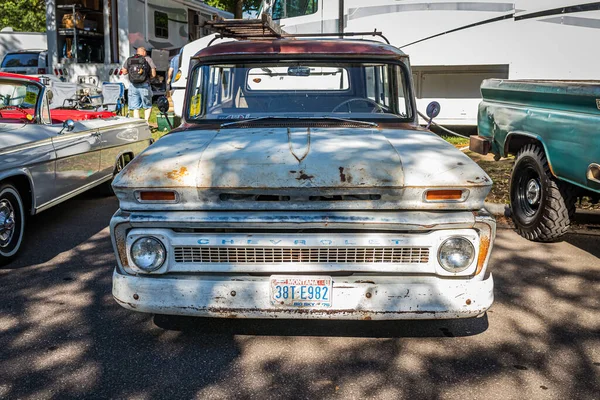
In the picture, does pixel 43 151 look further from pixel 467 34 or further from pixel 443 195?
pixel 467 34

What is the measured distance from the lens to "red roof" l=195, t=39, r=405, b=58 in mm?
4473

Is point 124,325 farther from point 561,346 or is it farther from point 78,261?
point 561,346

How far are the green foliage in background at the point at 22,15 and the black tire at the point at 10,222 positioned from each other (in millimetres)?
33616

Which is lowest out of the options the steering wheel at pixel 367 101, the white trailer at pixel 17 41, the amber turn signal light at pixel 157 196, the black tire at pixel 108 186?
the black tire at pixel 108 186

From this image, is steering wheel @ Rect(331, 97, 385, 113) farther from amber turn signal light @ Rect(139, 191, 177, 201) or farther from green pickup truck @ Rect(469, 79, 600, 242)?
amber turn signal light @ Rect(139, 191, 177, 201)

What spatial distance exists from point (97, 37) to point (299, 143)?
15.2m

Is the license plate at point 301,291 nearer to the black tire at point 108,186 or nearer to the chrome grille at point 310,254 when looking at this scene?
the chrome grille at point 310,254

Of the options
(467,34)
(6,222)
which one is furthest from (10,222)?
(467,34)

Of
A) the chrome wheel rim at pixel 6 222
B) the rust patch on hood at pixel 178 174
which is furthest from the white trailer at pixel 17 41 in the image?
the rust patch on hood at pixel 178 174

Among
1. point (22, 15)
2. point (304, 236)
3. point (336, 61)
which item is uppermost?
point (22, 15)

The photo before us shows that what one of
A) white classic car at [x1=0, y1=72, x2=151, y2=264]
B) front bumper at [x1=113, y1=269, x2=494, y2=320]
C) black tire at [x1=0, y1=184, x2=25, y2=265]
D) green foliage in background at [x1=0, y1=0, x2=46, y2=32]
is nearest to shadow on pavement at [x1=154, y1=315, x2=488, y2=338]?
front bumper at [x1=113, y1=269, x2=494, y2=320]

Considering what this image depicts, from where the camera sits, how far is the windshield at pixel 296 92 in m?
4.48

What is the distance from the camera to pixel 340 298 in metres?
3.24

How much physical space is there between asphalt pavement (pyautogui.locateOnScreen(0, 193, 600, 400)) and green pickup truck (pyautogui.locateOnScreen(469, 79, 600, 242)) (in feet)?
2.64
